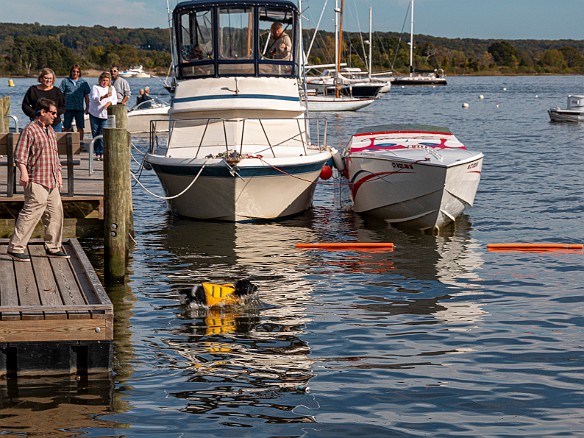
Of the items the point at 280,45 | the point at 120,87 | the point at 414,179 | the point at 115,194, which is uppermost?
the point at 280,45

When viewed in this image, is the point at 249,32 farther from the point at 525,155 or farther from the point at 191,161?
the point at 525,155

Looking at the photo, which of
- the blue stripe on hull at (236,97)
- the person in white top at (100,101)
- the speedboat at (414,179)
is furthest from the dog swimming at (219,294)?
the person in white top at (100,101)

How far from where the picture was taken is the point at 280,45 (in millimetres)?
19797

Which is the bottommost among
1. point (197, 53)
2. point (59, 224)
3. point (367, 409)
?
point (367, 409)

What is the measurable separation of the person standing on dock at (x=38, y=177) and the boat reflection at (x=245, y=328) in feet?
6.09

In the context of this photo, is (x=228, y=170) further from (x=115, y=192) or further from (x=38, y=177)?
(x=38, y=177)

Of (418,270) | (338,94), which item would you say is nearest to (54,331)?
(418,270)

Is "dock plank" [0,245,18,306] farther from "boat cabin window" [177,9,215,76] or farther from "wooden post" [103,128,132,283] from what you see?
"boat cabin window" [177,9,215,76]

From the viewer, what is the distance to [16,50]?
172000mm

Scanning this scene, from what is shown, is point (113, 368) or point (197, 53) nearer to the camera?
point (113, 368)

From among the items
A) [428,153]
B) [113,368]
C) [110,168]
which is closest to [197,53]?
[428,153]

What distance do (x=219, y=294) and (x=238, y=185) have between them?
5.68m

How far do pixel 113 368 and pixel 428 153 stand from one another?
9.21m

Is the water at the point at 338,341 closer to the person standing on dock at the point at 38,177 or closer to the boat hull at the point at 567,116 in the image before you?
the person standing on dock at the point at 38,177
